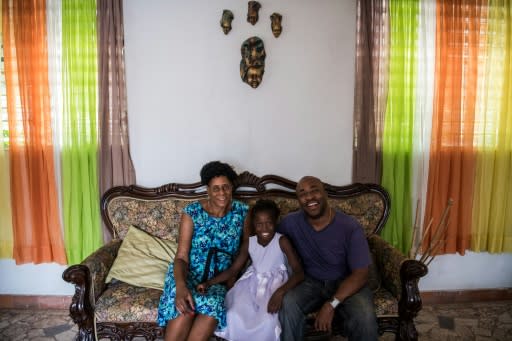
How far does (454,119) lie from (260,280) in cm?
190

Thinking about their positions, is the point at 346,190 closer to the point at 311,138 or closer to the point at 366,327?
the point at 311,138

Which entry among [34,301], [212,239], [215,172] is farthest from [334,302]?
[34,301]

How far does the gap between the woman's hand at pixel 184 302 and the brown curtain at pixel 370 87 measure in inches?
58.9

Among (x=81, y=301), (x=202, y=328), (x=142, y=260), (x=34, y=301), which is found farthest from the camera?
(x=34, y=301)

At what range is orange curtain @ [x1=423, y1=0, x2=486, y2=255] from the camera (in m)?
2.60

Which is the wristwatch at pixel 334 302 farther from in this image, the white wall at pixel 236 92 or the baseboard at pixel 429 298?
the baseboard at pixel 429 298

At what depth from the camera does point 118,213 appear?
2.44 metres

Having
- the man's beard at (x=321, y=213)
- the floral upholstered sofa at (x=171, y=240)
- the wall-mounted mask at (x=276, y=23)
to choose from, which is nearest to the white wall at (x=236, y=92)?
the wall-mounted mask at (x=276, y=23)

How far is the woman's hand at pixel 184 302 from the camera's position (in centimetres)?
175

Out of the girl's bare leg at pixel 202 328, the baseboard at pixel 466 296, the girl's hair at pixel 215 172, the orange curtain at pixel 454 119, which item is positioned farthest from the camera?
the baseboard at pixel 466 296

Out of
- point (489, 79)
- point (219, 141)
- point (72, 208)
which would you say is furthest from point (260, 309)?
point (489, 79)

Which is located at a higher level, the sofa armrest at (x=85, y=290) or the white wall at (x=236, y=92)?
the white wall at (x=236, y=92)

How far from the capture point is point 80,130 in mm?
2570

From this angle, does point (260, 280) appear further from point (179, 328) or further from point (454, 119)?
point (454, 119)
